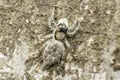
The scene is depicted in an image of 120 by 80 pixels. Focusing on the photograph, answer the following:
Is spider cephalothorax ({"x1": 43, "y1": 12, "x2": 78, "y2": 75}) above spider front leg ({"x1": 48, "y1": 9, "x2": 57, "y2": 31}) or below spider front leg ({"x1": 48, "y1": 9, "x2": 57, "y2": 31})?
below

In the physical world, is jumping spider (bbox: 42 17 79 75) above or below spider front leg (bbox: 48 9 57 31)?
below

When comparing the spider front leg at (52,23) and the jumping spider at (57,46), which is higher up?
the spider front leg at (52,23)

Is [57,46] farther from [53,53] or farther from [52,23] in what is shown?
[52,23]

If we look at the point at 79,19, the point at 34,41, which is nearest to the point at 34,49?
the point at 34,41

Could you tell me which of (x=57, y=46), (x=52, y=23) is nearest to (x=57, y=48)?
(x=57, y=46)
